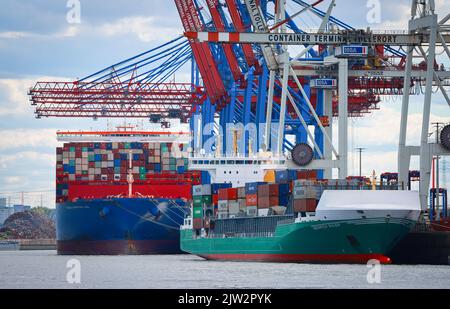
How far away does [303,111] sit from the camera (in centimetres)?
8850

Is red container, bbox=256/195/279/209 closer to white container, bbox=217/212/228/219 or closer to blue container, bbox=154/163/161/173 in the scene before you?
white container, bbox=217/212/228/219

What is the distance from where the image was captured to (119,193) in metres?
96.3

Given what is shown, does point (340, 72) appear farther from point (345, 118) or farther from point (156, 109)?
point (156, 109)

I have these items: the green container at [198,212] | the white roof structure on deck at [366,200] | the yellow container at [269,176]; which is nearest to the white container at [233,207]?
the yellow container at [269,176]

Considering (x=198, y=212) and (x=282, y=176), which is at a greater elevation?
(x=282, y=176)

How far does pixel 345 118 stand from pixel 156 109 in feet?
118

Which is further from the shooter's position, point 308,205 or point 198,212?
point 198,212

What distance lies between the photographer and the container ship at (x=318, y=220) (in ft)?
212

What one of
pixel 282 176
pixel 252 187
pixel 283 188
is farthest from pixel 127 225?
pixel 283 188

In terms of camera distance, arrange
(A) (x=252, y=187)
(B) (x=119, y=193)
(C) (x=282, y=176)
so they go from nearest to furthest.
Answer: (A) (x=252, y=187)
(C) (x=282, y=176)
(B) (x=119, y=193)

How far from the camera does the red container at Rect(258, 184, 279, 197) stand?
69562mm

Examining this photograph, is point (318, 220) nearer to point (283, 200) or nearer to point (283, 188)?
point (283, 188)

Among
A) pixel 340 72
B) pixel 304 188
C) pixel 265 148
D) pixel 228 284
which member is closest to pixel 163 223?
pixel 265 148

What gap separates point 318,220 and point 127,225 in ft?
91.7
